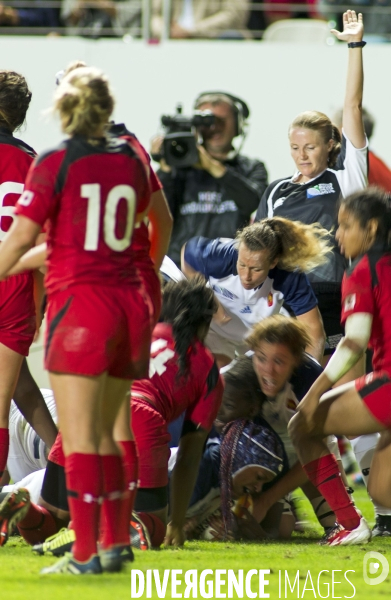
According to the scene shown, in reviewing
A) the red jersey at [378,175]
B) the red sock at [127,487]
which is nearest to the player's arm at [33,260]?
the red sock at [127,487]

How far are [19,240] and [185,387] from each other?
122cm

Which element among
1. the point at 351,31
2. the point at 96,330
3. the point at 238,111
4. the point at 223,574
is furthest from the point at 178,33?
the point at 223,574

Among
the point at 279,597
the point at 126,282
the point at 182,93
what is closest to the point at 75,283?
the point at 126,282

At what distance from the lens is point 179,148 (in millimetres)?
6559

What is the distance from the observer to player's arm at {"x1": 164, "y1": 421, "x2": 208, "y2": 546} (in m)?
3.93

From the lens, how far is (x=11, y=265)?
3023 mm

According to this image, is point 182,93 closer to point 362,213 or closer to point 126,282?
point 362,213

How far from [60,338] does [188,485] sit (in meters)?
1.16

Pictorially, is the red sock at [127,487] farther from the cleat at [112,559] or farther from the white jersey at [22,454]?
the white jersey at [22,454]

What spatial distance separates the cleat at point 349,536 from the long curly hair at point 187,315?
918mm

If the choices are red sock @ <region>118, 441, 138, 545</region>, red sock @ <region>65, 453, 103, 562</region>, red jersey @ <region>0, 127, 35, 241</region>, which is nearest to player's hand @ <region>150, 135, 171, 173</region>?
red jersey @ <region>0, 127, 35, 241</region>

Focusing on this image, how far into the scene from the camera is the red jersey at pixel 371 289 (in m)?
Answer: 3.88

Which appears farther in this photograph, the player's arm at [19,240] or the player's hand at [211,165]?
the player's hand at [211,165]

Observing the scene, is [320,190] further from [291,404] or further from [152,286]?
[152,286]
